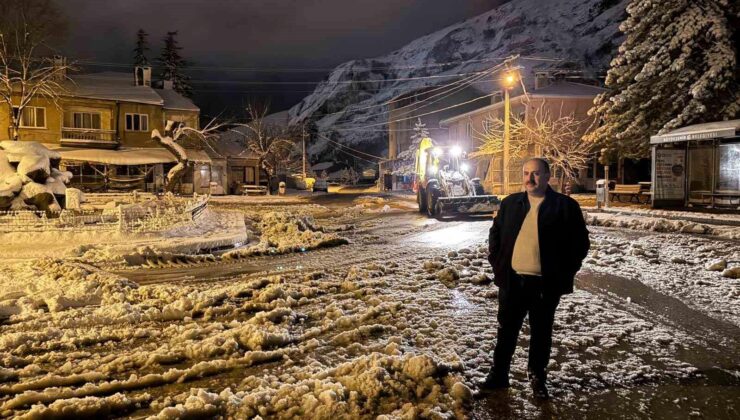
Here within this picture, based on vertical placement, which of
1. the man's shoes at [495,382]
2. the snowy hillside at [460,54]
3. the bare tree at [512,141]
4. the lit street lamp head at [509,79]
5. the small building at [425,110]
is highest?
the snowy hillside at [460,54]

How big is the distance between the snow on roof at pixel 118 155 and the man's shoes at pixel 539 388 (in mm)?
35837

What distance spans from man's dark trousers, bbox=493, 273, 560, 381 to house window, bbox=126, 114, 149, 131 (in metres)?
40.0

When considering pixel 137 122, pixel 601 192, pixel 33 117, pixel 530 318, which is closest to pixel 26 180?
pixel 530 318

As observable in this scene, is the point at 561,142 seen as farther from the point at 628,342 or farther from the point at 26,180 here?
the point at 628,342

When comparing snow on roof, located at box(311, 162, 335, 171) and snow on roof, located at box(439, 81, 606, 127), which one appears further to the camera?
snow on roof, located at box(311, 162, 335, 171)

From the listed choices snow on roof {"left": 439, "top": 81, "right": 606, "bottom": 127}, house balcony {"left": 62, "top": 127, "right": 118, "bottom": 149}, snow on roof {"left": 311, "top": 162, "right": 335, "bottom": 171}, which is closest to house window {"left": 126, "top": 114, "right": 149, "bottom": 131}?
house balcony {"left": 62, "top": 127, "right": 118, "bottom": 149}

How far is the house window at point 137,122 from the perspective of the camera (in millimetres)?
39188

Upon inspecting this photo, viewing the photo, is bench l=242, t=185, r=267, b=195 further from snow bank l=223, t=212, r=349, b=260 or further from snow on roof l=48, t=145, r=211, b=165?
snow bank l=223, t=212, r=349, b=260

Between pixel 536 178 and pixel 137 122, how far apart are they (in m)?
40.2

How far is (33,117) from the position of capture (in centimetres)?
3625

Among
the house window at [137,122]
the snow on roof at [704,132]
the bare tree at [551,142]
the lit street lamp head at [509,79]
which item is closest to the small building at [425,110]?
the bare tree at [551,142]

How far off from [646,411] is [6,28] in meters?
42.1

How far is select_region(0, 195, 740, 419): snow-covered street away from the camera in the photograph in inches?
165

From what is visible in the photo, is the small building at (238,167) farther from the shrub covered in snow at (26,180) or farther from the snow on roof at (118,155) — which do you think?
the shrub covered in snow at (26,180)
